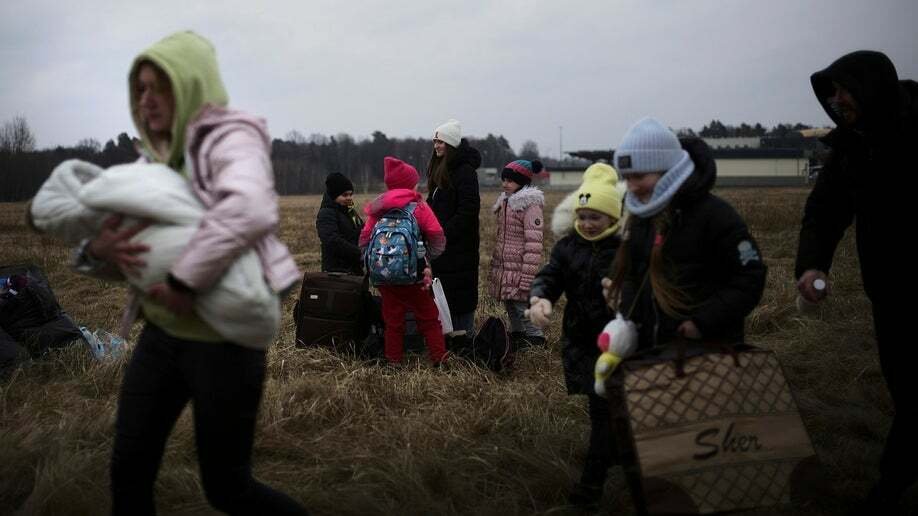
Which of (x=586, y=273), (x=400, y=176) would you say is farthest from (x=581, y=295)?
(x=400, y=176)

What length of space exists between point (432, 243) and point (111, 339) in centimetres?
291

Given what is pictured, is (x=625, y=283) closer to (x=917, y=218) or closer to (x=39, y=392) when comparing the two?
(x=917, y=218)

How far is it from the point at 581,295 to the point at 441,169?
2752mm

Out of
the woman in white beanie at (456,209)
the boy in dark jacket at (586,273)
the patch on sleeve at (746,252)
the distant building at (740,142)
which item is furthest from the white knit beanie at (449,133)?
the distant building at (740,142)

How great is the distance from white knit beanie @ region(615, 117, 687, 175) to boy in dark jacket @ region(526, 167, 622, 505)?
64 centimetres

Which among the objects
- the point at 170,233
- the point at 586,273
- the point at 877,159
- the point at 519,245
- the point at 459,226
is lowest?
the point at 519,245

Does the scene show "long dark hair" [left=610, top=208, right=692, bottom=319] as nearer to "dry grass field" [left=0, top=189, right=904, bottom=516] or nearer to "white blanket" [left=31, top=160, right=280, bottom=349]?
"dry grass field" [left=0, top=189, right=904, bottom=516]

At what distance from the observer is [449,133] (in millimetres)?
6070

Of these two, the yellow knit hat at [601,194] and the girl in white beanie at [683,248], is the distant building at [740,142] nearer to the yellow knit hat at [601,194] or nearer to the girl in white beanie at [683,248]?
the yellow knit hat at [601,194]

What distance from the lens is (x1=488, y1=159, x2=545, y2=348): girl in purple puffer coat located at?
6508 mm

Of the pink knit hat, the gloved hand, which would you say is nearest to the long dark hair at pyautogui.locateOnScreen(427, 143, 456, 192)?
the pink knit hat

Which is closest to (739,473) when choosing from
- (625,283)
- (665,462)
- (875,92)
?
(665,462)

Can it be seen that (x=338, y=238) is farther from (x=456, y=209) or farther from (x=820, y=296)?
(x=820, y=296)

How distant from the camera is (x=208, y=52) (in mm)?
2418
